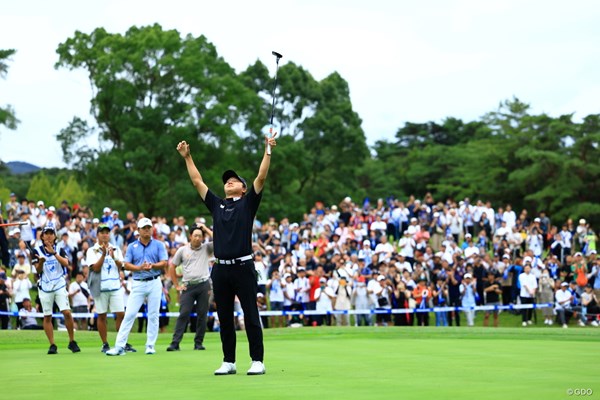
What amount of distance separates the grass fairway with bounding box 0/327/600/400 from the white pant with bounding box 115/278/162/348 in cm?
36

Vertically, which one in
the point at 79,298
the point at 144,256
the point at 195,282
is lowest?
the point at 79,298

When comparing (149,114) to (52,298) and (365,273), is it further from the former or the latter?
(52,298)

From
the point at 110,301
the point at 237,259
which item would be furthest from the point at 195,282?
the point at 237,259

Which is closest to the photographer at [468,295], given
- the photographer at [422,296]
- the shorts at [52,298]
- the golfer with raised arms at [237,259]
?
the photographer at [422,296]

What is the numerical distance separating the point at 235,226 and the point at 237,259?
0.38 metres

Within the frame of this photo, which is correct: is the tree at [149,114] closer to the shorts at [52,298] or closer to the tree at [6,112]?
the tree at [6,112]

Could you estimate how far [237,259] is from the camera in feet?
35.7

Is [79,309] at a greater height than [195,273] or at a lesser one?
lesser

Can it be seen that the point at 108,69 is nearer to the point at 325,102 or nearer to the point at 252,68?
the point at 252,68

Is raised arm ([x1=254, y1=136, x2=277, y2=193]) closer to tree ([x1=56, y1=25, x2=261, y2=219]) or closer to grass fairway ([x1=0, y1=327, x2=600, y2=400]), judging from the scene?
grass fairway ([x1=0, y1=327, x2=600, y2=400])

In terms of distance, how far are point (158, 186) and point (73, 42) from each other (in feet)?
39.6

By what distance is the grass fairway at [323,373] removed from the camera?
8508 millimetres

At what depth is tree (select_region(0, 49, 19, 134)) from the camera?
61.4 m

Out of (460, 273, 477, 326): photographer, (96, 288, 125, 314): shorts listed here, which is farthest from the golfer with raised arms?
(460, 273, 477, 326): photographer
